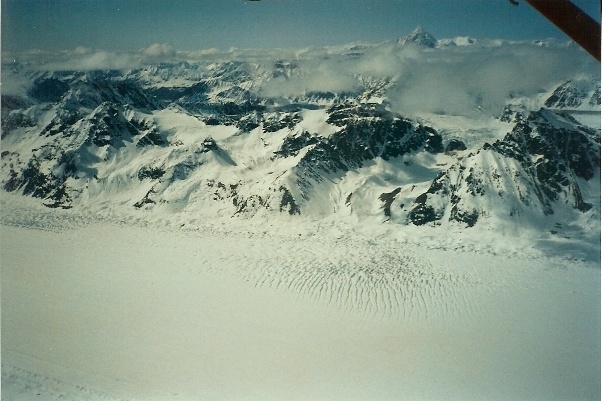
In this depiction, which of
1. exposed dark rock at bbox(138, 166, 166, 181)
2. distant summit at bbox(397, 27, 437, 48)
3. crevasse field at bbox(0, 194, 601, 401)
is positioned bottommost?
crevasse field at bbox(0, 194, 601, 401)

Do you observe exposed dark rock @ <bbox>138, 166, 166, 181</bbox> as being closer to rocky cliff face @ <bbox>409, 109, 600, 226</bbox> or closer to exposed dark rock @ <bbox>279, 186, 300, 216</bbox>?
exposed dark rock @ <bbox>279, 186, 300, 216</bbox>

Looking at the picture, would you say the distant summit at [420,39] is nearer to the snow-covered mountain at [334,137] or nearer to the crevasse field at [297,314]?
the snow-covered mountain at [334,137]

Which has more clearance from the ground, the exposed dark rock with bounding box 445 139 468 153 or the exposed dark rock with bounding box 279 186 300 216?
the exposed dark rock with bounding box 445 139 468 153

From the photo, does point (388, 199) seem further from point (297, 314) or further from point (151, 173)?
point (151, 173)

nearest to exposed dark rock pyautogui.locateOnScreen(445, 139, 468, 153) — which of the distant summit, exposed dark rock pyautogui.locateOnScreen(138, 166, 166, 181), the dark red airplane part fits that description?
the distant summit

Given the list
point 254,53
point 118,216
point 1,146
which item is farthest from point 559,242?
point 1,146

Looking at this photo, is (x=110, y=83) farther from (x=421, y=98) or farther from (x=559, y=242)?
(x=559, y=242)
